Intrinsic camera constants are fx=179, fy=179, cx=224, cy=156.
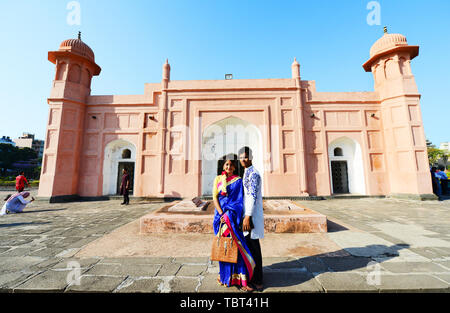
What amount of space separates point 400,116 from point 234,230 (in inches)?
485

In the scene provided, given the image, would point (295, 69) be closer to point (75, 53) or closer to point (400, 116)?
point (400, 116)

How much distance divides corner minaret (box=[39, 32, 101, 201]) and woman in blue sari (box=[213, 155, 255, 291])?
1089cm

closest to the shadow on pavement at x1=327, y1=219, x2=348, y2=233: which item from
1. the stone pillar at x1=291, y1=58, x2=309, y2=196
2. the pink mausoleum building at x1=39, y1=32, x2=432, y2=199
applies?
the pink mausoleum building at x1=39, y1=32, x2=432, y2=199

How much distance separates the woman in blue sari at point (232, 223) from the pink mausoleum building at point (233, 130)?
771 centimetres

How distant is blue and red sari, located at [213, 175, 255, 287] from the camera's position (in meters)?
1.92

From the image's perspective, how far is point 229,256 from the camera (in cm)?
186

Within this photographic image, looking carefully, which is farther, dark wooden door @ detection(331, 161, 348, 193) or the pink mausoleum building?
dark wooden door @ detection(331, 161, 348, 193)

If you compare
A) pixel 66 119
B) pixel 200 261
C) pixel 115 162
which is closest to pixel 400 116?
pixel 200 261

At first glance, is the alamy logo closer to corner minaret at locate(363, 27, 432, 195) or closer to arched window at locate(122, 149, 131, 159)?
corner minaret at locate(363, 27, 432, 195)

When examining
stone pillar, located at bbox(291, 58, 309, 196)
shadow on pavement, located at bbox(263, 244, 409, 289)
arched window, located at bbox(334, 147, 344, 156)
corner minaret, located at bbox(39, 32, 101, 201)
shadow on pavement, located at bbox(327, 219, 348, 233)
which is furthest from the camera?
arched window, located at bbox(334, 147, 344, 156)

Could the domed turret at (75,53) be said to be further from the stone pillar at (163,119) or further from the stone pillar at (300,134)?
the stone pillar at (300,134)

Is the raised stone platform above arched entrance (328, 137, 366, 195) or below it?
below
